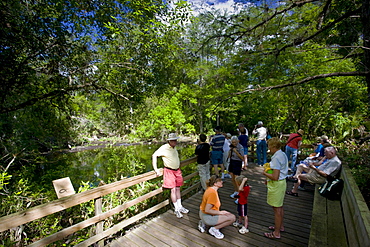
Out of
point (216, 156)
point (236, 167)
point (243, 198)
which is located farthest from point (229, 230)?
point (216, 156)

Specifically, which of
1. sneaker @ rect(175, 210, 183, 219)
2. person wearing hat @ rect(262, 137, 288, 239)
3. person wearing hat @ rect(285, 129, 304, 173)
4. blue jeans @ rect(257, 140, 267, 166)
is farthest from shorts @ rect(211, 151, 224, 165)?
person wearing hat @ rect(285, 129, 304, 173)

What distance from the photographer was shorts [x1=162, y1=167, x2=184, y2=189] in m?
3.57

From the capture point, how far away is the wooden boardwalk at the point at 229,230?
9.53 ft

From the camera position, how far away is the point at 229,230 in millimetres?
3191

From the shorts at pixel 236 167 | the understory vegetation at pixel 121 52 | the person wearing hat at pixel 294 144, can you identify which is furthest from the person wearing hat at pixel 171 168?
the person wearing hat at pixel 294 144

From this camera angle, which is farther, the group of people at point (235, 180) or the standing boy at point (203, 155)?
the standing boy at point (203, 155)

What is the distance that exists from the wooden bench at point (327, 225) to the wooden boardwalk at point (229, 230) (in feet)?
1.39

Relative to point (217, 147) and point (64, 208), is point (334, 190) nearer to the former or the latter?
point (217, 147)

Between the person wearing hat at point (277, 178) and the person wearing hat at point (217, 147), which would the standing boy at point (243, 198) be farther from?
the person wearing hat at point (217, 147)

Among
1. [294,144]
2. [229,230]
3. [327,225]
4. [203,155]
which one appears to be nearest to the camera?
[327,225]

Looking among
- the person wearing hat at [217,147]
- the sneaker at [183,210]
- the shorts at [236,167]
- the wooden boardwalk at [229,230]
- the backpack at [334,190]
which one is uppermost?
the person wearing hat at [217,147]

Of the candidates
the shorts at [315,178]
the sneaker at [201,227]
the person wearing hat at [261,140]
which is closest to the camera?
the sneaker at [201,227]

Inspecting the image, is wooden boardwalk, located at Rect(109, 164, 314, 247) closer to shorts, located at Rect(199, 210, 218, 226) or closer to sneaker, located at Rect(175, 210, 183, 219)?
sneaker, located at Rect(175, 210, 183, 219)

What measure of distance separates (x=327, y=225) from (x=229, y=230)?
Answer: 4.80 feet
